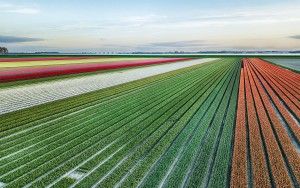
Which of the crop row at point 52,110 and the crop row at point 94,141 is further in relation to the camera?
the crop row at point 52,110

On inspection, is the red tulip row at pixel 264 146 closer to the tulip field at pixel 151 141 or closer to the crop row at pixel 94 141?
the tulip field at pixel 151 141

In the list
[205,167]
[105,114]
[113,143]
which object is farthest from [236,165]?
[105,114]

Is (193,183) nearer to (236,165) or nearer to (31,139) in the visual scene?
(236,165)

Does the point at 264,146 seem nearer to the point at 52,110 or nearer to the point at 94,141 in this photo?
the point at 94,141

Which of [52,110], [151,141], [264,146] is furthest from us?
[52,110]

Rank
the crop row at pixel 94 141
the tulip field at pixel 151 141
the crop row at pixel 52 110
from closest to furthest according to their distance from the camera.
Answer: the tulip field at pixel 151 141 → the crop row at pixel 94 141 → the crop row at pixel 52 110

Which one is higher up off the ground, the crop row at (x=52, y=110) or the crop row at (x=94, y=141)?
the crop row at (x=94, y=141)

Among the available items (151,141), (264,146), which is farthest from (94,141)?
(264,146)

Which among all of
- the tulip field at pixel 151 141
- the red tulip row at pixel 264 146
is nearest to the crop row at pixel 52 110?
the tulip field at pixel 151 141

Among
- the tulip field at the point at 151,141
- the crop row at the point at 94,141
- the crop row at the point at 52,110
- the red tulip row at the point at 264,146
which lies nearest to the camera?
the red tulip row at the point at 264,146

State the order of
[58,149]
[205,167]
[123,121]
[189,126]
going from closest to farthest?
[205,167], [58,149], [189,126], [123,121]

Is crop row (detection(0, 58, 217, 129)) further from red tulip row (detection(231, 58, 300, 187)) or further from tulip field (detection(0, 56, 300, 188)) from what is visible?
red tulip row (detection(231, 58, 300, 187))
